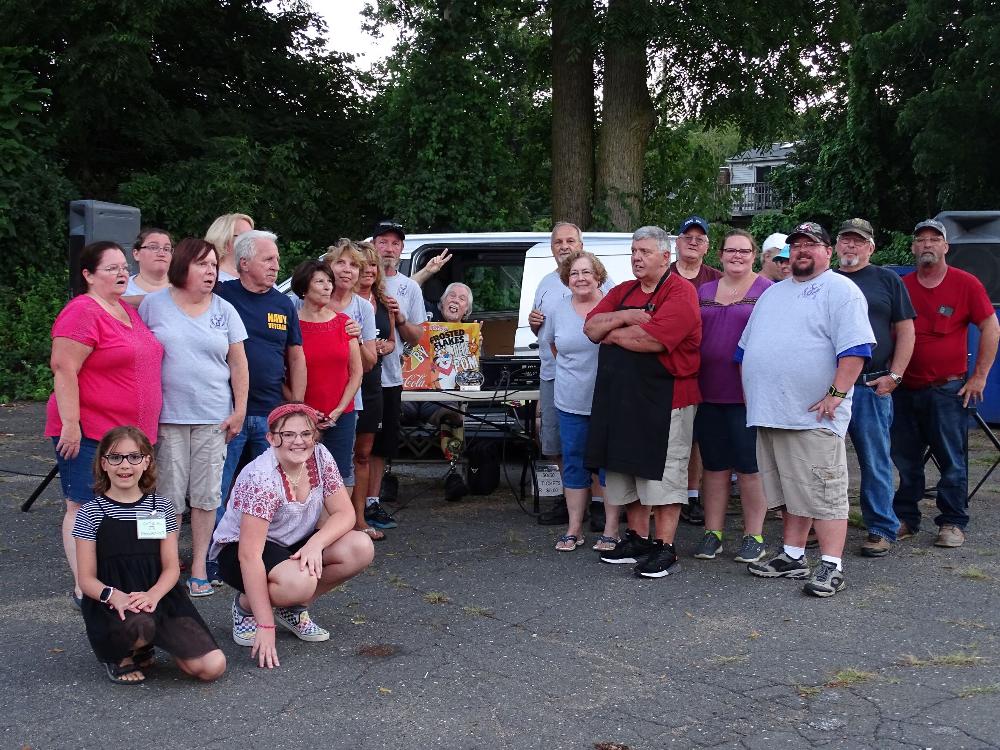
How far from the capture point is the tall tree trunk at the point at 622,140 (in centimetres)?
1627

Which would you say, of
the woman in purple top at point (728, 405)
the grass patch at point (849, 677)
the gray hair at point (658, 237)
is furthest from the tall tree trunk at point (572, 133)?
the grass patch at point (849, 677)

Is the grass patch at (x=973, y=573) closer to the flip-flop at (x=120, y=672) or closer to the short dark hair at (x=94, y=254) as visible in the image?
the flip-flop at (x=120, y=672)

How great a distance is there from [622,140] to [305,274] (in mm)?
10737

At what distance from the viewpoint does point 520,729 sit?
411cm

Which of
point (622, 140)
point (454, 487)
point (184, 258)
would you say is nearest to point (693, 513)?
point (454, 487)

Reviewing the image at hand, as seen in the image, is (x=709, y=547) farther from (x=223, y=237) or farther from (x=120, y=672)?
(x=120, y=672)

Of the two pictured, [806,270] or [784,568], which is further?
[784,568]

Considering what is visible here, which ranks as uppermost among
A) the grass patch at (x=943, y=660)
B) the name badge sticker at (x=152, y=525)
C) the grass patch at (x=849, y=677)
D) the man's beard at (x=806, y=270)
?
the man's beard at (x=806, y=270)

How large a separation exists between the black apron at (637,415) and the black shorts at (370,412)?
152cm

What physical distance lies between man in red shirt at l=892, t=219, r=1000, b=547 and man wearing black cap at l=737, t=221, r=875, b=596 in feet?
4.31

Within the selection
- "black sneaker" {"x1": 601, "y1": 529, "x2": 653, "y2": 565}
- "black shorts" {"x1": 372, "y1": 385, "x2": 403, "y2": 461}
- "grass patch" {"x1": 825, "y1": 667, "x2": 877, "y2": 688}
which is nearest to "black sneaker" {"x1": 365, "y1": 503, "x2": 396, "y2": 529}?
"black shorts" {"x1": 372, "y1": 385, "x2": 403, "y2": 461}

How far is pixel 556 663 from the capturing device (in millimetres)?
4832

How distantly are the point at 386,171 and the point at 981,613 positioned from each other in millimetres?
15599

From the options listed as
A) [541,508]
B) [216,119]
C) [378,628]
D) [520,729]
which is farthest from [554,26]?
[520,729]
